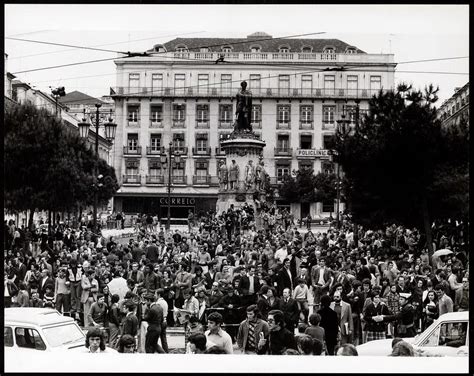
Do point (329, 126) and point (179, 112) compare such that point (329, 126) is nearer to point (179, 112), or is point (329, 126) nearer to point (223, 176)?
point (179, 112)

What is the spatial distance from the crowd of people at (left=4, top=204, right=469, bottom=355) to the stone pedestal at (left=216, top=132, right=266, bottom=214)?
13.3 feet

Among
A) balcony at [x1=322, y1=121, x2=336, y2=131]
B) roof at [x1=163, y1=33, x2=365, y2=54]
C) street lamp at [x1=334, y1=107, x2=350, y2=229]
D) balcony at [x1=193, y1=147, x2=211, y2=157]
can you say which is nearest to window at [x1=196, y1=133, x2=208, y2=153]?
balcony at [x1=193, y1=147, x2=211, y2=157]

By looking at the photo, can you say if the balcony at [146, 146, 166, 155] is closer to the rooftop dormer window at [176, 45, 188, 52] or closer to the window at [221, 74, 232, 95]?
the window at [221, 74, 232, 95]

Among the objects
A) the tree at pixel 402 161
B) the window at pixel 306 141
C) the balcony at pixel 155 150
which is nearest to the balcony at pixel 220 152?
the window at pixel 306 141

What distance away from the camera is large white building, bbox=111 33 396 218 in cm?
1848

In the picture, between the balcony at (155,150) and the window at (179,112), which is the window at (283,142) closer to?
the window at (179,112)

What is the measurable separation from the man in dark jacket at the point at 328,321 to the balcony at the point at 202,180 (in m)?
9.79

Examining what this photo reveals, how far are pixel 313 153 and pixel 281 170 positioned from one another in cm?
484

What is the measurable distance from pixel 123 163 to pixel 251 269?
5341 millimetres

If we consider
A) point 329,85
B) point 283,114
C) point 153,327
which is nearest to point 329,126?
point 283,114

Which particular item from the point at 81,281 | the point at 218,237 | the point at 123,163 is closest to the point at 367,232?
the point at 218,237

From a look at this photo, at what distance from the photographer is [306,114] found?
75.5 ft

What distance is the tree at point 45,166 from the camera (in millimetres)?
17203

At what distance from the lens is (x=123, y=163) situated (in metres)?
22.7
